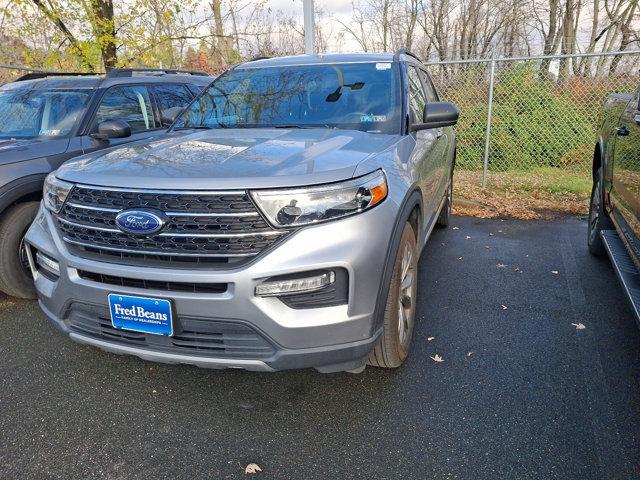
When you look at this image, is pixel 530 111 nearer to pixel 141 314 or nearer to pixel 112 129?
pixel 112 129

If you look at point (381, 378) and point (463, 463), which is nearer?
point (463, 463)

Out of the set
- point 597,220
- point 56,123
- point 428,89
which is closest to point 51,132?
point 56,123

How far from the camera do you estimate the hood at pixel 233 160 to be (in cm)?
211

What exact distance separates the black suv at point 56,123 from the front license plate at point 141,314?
6.67ft

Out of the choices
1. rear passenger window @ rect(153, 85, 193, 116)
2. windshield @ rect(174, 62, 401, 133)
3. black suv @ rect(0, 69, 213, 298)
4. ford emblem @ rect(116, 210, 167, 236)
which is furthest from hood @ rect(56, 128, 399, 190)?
rear passenger window @ rect(153, 85, 193, 116)

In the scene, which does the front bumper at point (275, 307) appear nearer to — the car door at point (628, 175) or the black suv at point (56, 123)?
the car door at point (628, 175)

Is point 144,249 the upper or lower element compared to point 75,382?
upper

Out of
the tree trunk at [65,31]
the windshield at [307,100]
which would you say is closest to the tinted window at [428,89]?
the windshield at [307,100]

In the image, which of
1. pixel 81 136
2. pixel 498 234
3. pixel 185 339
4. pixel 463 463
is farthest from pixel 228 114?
pixel 498 234

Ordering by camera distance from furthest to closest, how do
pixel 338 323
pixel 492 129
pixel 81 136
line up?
1. pixel 492 129
2. pixel 81 136
3. pixel 338 323

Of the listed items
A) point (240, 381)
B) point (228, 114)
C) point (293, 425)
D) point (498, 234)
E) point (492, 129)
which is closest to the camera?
point (293, 425)

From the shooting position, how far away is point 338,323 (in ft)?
6.91

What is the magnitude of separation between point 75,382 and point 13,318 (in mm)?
1255

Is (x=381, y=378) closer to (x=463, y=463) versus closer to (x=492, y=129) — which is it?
(x=463, y=463)
